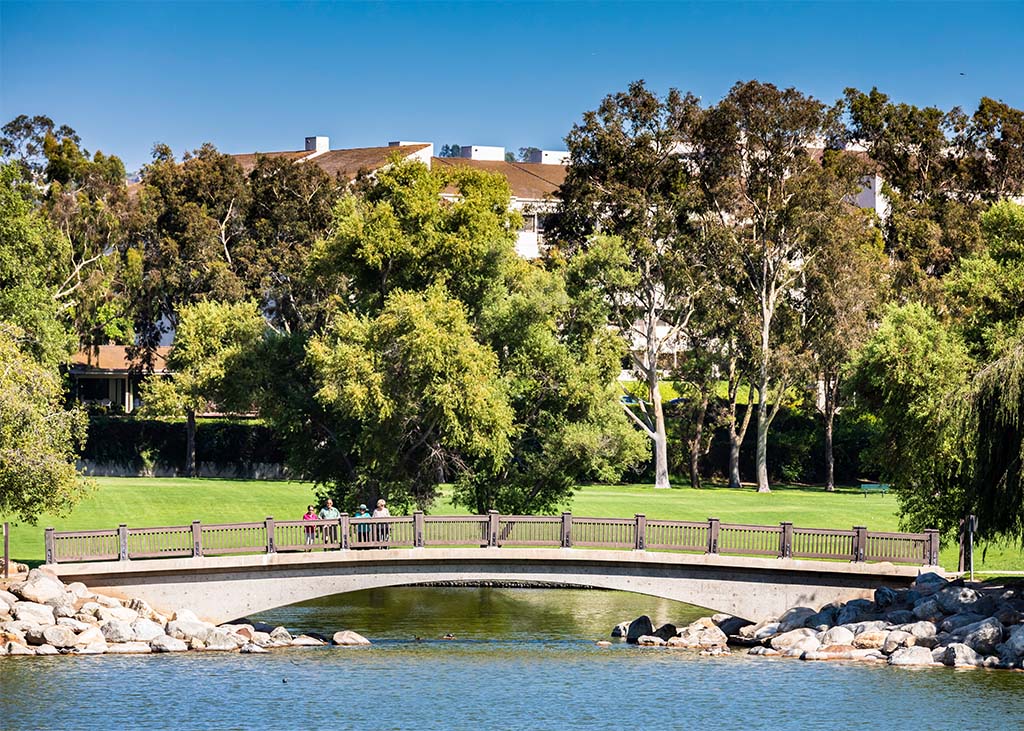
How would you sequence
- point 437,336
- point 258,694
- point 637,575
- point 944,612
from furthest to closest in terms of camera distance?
1. point 437,336
2. point 637,575
3. point 944,612
4. point 258,694

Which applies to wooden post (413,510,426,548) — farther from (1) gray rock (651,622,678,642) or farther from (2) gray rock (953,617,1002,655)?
(2) gray rock (953,617,1002,655)

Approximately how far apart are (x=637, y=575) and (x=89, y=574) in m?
14.5

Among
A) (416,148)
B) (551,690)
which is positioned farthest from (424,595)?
(416,148)

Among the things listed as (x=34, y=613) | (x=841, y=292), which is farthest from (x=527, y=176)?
(x=34, y=613)

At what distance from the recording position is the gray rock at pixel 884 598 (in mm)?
42375

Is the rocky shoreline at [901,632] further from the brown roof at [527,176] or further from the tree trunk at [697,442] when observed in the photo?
the brown roof at [527,176]

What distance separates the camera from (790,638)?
4184 centimetres

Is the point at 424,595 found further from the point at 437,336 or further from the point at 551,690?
the point at 551,690

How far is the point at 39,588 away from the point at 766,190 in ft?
159

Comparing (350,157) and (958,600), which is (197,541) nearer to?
(958,600)

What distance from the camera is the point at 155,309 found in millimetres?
92875

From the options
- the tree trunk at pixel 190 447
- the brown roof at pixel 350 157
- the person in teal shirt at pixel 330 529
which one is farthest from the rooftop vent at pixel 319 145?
the person in teal shirt at pixel 330 529

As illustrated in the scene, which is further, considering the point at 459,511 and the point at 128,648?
the point at 459,511

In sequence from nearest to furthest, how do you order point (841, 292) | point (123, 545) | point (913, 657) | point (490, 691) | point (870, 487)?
point (490, 691), point (913, 657), point (123, 545), point (841, 292), point (870, 487)
